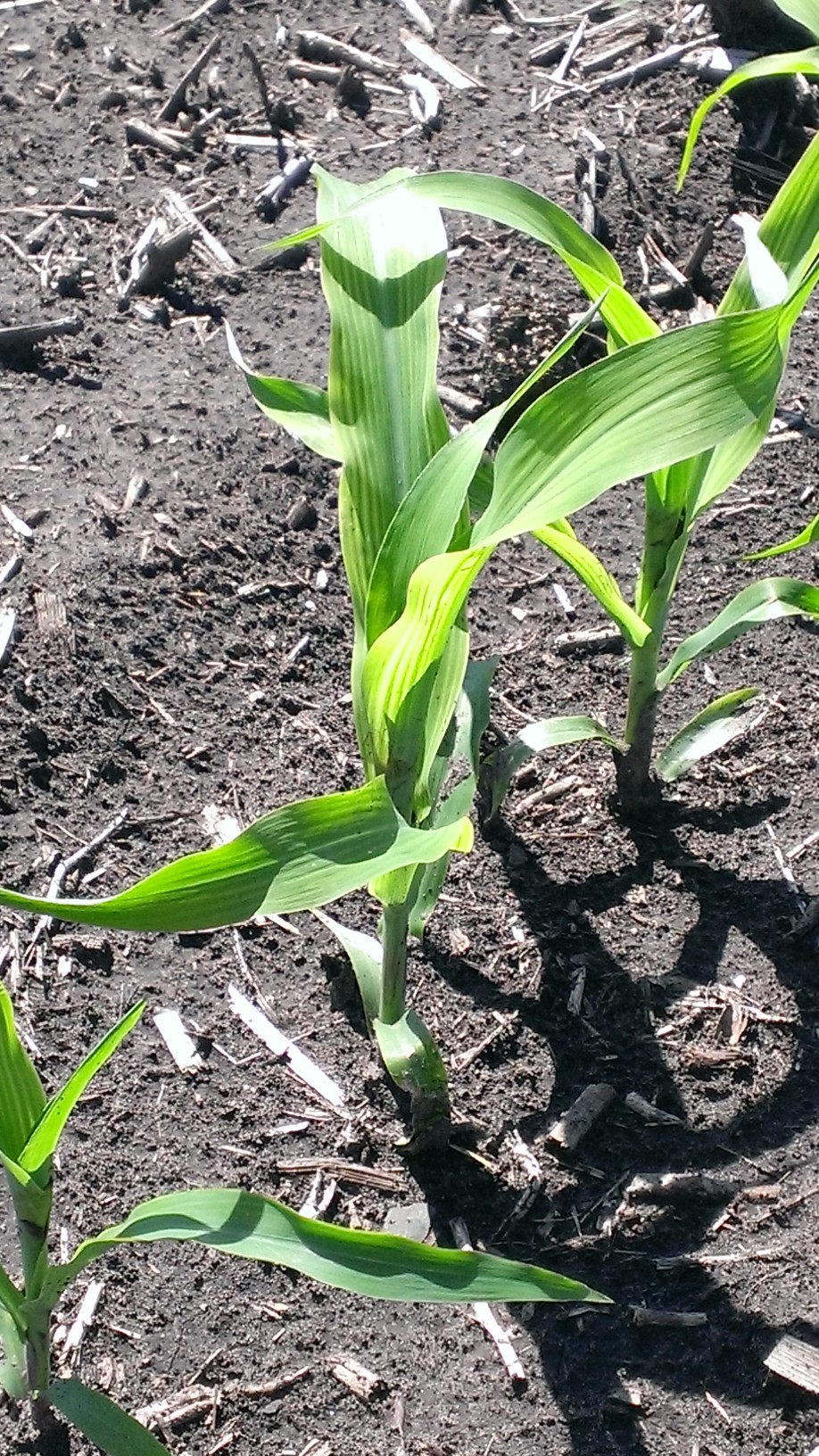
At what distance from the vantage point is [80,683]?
208 centimetres

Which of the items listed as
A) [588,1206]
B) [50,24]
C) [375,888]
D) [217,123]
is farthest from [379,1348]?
[50,24]

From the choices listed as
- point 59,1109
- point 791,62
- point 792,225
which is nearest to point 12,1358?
point 59,1109

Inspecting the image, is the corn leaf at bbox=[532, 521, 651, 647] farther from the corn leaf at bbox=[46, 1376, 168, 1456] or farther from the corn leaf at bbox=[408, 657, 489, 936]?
the corn leaf at bbox=[46, 1376, 168, 1456]

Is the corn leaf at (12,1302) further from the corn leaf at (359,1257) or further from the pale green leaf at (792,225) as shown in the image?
the pale green leaf at (792,225)

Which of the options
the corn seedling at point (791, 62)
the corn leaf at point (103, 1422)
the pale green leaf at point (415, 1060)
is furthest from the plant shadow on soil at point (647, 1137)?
the corn seedling at point (791, 62)

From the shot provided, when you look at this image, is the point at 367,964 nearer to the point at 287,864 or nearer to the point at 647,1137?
the point at 647,1137

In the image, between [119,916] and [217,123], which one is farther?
[217,123]

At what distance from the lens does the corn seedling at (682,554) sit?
163cm

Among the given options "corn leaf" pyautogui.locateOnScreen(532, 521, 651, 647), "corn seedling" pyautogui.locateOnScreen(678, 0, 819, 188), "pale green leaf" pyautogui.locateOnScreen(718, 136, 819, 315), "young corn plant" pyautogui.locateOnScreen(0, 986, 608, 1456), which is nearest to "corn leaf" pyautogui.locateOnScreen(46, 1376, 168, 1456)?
"young corn plant" pyautogui.locateOnScreen(0, 986, 608, 1456)

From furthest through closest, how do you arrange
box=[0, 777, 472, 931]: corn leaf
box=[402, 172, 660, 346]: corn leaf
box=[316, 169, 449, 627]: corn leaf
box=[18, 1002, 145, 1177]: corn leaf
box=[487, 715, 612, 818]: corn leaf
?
box=[487, 715, 612, 818]: corn leaf, box=[402, 172, 660, 346]: corn leaf, box=[316, 169, 449, 627]: corn leaf, box=[18, 1002, 145, 1177]: corn leaf, box=[0, 777, 472, 931]: corn leaf

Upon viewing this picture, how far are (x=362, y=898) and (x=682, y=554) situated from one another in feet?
2.01

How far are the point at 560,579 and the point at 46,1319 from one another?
140 cm

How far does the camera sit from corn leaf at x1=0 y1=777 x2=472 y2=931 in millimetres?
1037

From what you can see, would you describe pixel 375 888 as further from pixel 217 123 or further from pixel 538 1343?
pixel 217 123
